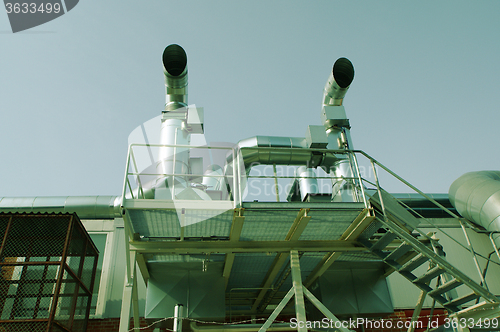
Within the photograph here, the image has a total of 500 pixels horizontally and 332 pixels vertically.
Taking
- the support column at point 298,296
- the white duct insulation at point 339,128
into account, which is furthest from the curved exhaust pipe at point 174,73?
the support column at point 298,296

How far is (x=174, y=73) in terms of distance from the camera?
10203mm

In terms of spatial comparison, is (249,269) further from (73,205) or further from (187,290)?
(73,205)

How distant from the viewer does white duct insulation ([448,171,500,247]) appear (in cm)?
1084

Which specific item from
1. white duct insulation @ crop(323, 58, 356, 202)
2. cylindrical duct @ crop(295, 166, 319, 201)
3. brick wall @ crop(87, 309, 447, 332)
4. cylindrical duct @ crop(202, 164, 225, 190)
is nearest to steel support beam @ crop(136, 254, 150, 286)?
brick wall @ crop(87, 309, 447, 332)

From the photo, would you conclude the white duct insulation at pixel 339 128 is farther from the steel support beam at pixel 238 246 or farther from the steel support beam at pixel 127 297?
the steel support beam at pixel 127 297

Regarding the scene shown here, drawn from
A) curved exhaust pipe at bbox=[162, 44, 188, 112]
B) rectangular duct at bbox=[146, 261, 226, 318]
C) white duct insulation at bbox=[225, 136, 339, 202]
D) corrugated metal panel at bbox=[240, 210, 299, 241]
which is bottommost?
rectangular duct at bbox=[146, 261, 226, 318]

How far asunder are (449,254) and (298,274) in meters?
8.84

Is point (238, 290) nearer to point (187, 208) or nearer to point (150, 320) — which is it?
point (150, 320)

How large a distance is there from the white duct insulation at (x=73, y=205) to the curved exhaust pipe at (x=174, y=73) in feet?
13.5

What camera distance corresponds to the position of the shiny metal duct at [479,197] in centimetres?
1084

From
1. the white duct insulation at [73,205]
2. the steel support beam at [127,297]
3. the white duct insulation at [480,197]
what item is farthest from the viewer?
the white duct insulation at [73,205]

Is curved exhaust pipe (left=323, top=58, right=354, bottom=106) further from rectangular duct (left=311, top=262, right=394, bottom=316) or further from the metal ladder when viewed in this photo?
rectangular duct (left=311, top=262, right=394, bottom=316)

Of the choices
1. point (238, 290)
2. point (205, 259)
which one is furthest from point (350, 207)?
point (238, 290)

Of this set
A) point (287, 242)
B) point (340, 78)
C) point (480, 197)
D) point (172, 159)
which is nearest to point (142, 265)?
point (172, 159)
